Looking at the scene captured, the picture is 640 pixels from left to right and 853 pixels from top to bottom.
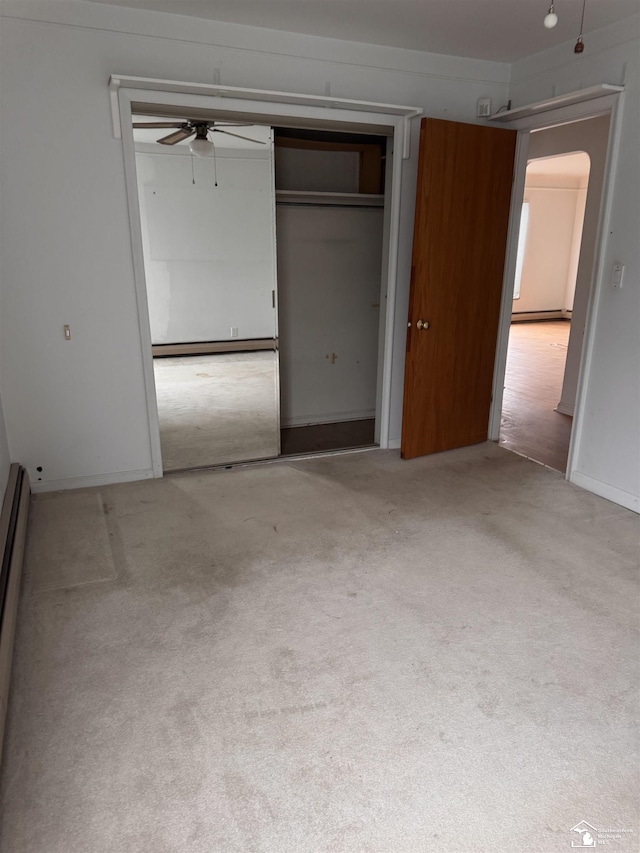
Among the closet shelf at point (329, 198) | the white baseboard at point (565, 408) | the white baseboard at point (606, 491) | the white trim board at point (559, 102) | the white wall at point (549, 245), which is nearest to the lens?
the white trim board at point (559, 102)

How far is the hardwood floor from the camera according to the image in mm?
4316

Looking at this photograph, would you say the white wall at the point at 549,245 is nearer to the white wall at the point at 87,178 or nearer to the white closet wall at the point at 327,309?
the white closet wall at the point at 327,309

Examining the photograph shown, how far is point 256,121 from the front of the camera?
3473 millimetres

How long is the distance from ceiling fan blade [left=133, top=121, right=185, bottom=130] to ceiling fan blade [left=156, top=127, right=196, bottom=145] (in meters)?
0.04

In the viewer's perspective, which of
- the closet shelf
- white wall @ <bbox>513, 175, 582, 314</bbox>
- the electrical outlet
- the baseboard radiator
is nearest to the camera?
the baseboard radiator

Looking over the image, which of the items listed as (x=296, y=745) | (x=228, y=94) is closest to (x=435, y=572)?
(x=296, y=745)

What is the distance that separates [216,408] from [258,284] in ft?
2.94

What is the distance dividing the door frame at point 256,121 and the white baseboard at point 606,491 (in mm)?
1395

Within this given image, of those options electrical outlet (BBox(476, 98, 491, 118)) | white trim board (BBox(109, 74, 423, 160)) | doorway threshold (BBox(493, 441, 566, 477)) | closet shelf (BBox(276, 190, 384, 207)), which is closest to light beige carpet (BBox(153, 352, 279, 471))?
closet shelf (BBox(276, 190, 384, 207))

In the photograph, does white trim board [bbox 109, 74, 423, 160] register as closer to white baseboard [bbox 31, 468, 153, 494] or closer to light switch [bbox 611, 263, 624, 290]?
light switch [bbox 611, 263, 624, 290]

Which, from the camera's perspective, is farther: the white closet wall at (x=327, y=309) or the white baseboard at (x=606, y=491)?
the white closet wall at (x=327, y=309)

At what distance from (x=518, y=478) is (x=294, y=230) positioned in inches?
97.2

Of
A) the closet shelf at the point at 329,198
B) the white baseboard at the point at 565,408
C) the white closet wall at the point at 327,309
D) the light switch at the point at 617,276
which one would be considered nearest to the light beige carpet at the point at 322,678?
the light switch at the point at 617,276

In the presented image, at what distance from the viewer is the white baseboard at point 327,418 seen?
191 inches
